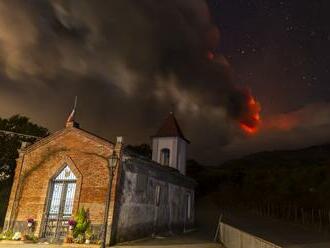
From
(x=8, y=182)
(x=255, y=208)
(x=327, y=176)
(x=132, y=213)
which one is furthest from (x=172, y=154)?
(x=327, y=176)

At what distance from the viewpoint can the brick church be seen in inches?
798

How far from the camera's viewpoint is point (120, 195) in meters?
20.3

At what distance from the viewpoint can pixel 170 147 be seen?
37.7 meters

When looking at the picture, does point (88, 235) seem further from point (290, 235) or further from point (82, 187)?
point (290, 235)

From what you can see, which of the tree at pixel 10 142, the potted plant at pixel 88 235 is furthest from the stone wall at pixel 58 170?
the tree at pixel 10 142

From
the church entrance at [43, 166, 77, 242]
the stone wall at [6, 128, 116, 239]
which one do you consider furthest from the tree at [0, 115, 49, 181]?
the church entrance at [43, 166, 77, 242]

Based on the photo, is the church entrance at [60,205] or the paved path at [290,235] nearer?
the church entrance at [60,205]

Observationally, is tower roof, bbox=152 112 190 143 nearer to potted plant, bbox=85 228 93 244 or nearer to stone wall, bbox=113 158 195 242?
stone wall, bbox=113 158 195 242

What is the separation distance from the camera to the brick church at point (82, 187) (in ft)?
66.5

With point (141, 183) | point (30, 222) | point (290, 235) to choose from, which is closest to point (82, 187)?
point (30, 222)

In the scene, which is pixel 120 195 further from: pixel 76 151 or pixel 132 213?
pixel 76 151

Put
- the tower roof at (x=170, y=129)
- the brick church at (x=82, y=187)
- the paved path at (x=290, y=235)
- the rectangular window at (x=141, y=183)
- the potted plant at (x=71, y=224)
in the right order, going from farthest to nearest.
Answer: the tower roof at (x=170, y=129) → the paved path at (x=290, y=235) → the rectangular window at (x=141, y=183) → the brick church at (x=82, y=187) → the potted plant at (x=71, y=224)

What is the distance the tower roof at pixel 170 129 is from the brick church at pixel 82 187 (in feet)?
44.1

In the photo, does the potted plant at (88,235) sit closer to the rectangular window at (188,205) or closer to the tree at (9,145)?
the rectangular window at (188,205)
